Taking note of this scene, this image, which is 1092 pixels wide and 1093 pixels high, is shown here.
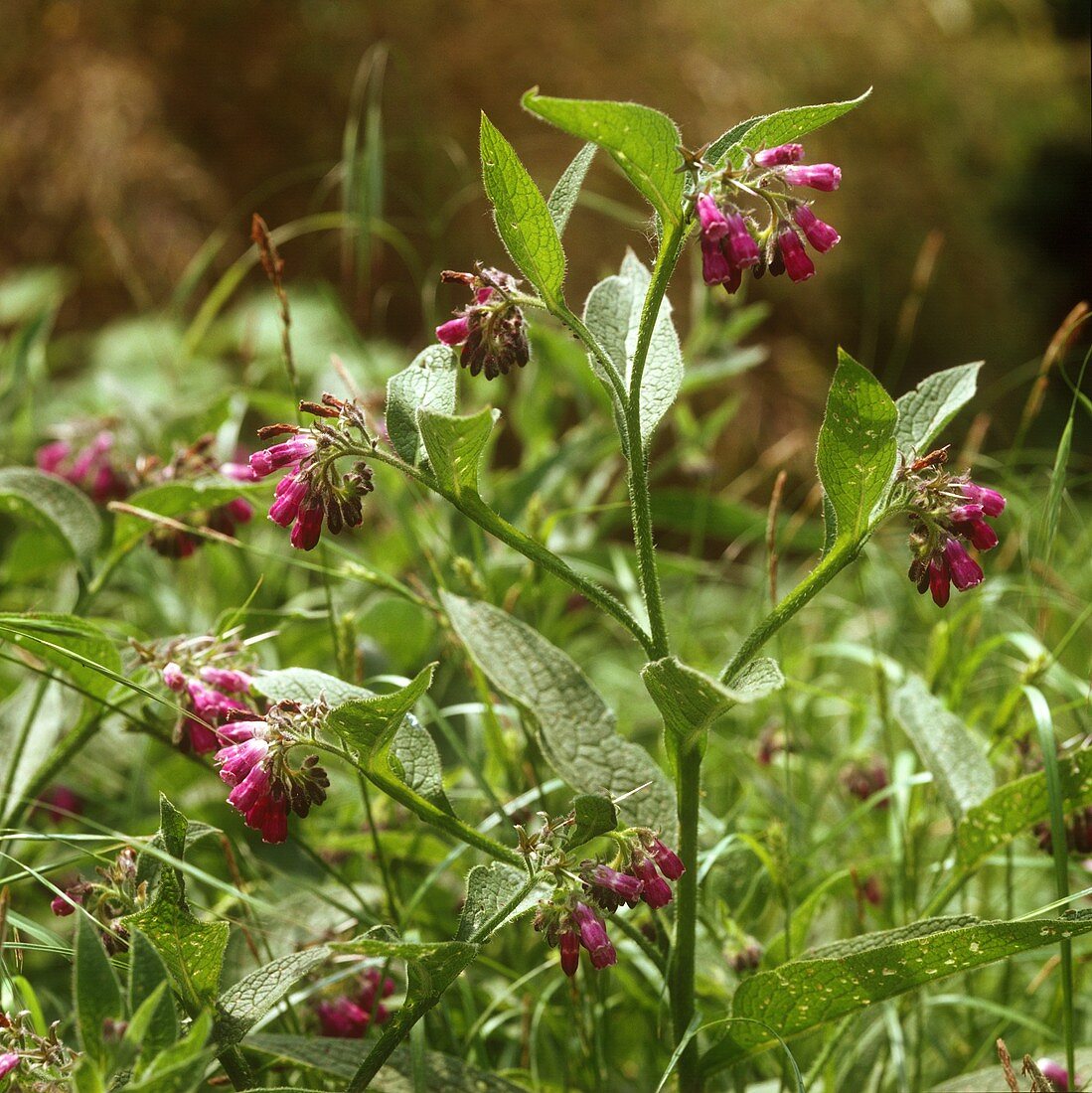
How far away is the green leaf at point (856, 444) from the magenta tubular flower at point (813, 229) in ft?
0.25

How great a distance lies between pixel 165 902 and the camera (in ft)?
2.20

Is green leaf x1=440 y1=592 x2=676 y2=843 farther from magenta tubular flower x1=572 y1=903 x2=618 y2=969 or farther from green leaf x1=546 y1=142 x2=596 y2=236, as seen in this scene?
green leaf x1=546 y1=142 x2=596 y2=236

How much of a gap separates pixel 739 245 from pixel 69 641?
557 millimetres

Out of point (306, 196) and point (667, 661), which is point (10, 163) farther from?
point (667, 661)

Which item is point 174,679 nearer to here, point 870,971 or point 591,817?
point 591,817

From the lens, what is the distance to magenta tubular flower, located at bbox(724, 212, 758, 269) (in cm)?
67

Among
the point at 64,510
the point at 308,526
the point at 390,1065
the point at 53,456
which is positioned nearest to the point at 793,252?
the point at 308,526

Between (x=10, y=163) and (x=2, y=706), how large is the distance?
267 centimetres

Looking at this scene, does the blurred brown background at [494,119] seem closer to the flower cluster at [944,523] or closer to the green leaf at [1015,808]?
the green leaf at [1015,808]

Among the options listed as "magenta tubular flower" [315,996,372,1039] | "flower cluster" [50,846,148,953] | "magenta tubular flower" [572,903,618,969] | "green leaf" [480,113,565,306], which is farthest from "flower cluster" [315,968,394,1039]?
"green leaf" [480,113,565,306]

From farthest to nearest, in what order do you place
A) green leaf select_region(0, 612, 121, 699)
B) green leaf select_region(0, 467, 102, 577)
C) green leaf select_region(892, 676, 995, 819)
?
green leaf select_region(0, 467, 102, 577) → green leaf select_region(892, 676, 995, 819) → green leaf select_region(0, 612, 121, 699)

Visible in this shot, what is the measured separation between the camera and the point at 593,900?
0.68m

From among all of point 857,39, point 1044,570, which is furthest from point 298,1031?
point 857,39

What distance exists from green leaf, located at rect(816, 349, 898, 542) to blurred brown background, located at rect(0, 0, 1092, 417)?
220cm
